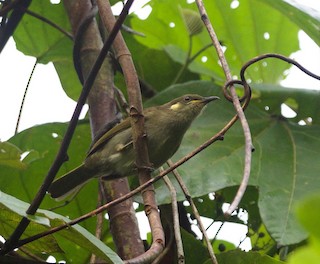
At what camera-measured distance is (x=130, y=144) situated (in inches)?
102

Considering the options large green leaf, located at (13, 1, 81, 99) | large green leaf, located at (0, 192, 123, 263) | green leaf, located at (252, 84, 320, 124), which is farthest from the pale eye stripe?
large green leaf, located at (0, 192, 123, 263)

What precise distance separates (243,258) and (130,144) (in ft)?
2.79

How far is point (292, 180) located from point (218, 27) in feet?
4.18

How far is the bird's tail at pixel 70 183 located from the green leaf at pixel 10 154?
546mm

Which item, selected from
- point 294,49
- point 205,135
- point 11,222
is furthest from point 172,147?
point 294,49

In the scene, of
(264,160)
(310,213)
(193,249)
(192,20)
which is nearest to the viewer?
(310,213)

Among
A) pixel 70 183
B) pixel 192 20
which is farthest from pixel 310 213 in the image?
pixel 192 20

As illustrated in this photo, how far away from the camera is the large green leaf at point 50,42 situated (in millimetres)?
3141

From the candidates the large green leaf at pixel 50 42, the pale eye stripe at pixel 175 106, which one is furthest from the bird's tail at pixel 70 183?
the large green leaf at pixel 50 42

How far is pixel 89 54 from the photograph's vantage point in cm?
243

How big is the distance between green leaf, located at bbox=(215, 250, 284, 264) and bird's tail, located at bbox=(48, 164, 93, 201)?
0.85m

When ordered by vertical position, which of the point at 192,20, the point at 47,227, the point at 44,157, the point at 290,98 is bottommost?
the point at 47,227

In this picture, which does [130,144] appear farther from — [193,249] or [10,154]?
[10,154]

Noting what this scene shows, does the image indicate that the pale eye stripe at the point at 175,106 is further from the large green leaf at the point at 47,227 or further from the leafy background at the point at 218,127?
the large green leaf at the point at 47,227
